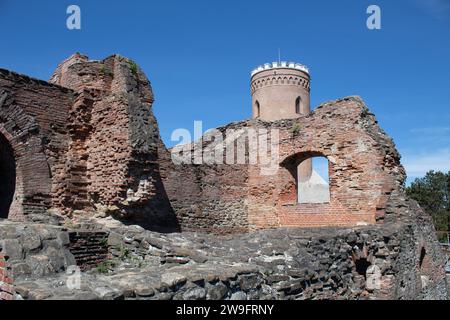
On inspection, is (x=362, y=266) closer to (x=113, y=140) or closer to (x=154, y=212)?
(x=154, y=212)

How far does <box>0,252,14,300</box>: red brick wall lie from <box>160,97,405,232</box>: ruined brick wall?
5904 millimetres

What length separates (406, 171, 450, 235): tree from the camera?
113 feet

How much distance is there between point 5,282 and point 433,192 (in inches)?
1420

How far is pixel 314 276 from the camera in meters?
6.35

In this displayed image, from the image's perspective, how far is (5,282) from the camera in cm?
444

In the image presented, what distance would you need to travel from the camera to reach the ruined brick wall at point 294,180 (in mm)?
11016

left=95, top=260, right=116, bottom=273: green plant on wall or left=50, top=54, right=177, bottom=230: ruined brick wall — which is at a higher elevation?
left=50, top=54, right=177, bottom=230: ruined brick wall

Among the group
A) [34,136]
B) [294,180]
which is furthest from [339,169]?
[34,136]

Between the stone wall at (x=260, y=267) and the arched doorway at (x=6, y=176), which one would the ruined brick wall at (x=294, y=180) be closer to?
the stone wall at (x=260, y=267)

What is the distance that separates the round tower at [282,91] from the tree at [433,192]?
486 inches

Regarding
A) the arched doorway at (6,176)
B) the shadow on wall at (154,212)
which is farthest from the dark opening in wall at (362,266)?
the arched doorway at (6,176)

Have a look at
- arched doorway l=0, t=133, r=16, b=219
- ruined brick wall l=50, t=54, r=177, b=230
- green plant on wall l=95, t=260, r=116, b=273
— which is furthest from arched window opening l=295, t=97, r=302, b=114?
green plant on wall l=95, t=260, r=116, b=273

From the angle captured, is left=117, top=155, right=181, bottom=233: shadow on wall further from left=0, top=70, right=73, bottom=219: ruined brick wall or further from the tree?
the tree

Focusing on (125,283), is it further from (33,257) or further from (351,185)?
(351,185)
